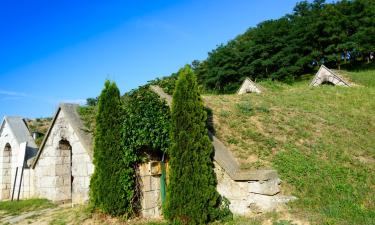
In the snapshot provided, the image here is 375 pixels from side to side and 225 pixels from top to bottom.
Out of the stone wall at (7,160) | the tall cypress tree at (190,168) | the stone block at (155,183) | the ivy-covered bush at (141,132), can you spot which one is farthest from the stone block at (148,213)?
the stone wall at (7,160)

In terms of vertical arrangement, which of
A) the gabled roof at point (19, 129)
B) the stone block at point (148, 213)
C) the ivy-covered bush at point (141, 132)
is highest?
the gabled roof at point (19, 129)

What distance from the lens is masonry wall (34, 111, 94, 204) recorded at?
33.4 ft

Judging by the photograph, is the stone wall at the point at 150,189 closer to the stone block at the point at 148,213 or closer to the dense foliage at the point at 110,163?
the stone block at the point at 148,213

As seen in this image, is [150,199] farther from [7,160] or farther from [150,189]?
[7,160]

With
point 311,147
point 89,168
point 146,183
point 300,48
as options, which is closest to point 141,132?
point 146,183

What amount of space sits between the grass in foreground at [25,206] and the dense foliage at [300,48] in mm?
35602

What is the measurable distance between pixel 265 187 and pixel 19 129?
11.2 m

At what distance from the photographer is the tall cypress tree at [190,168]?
6773mm

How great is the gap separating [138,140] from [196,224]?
7.53 feet

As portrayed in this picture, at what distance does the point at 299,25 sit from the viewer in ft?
161

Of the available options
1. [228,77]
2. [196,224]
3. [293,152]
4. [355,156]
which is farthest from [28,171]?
[228,77]

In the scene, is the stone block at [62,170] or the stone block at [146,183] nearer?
the stone block at [146,183]

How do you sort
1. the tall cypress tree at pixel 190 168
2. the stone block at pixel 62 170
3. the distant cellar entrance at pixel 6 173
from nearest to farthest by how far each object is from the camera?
the tall cypress tree at pixel 190 168 → the stone block at pixel 62 170 → the distant cellar entrance at pixel 6 173

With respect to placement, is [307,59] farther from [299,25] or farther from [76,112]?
[76,112]
